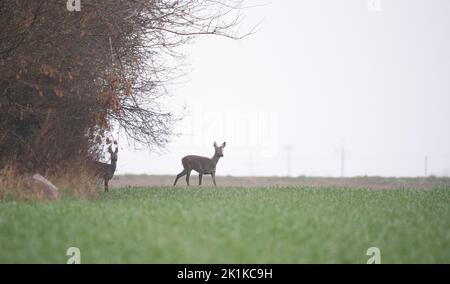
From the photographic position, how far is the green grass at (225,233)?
26.7 feet

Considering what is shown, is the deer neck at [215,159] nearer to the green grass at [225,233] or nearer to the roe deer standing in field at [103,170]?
the roe deer standing in field at [103,170]

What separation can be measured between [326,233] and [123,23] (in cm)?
1094

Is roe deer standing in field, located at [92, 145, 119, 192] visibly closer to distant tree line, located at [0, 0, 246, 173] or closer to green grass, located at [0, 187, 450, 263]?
distant tree line, located at [0, 0, 246, 173]

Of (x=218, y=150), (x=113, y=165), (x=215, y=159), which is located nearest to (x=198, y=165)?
(x=215, y=159)

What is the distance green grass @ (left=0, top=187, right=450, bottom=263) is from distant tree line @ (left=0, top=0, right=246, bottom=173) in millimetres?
4154

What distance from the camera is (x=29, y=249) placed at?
8258 mm

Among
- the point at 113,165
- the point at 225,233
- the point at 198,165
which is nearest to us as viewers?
the point at 225,233

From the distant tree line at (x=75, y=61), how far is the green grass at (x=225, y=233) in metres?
4.15

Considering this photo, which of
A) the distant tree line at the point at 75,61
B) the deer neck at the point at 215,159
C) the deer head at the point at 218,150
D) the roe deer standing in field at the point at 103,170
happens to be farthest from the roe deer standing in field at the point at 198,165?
the distant tree line at the point at 75,61

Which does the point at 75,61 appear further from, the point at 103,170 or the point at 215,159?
the point at 215,159

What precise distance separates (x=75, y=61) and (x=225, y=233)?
862cm

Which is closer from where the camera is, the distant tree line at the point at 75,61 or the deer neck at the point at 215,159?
the distant tree line at the point at 75,61

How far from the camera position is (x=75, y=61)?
639 inches
